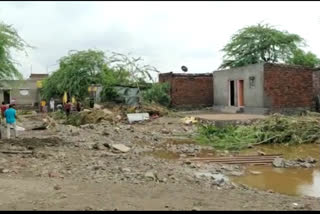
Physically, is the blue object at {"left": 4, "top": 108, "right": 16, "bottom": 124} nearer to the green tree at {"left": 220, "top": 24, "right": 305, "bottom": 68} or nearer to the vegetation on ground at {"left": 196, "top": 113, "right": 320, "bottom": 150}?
the vegetation on ground at {"left": 196, "top": 113, "right": 320, "bottom": 150}

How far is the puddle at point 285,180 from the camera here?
10.6m

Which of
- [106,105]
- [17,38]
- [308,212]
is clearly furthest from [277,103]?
[308,212]

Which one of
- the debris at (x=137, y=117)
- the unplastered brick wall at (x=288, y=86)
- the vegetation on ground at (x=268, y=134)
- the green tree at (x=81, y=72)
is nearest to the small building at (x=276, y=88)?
the unplastered brick wall at (x=288, y=86)

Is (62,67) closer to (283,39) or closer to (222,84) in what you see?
(222,84)

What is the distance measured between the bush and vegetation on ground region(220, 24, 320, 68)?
293 inches

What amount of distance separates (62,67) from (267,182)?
28978 millimetres

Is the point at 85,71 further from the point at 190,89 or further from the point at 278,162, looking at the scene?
the point at 278,162

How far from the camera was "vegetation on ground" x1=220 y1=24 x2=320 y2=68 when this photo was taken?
124 ft

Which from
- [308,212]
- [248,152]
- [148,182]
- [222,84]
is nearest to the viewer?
[308,212]

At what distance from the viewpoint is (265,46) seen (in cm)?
3769

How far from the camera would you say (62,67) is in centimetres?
3803

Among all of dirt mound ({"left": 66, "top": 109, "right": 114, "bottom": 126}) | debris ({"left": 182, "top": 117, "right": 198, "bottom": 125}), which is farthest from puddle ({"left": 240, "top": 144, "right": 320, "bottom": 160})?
dirt mound ({"left": 66, "top": 109, "right": 114, "bottom": 126})

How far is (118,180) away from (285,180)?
436 cm

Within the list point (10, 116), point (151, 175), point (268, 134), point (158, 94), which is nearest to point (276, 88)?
point (158, 94)
